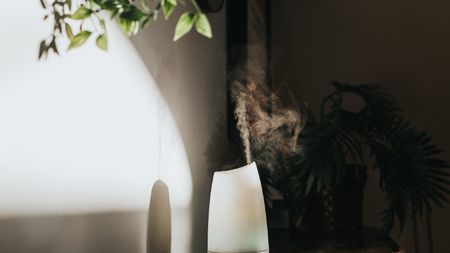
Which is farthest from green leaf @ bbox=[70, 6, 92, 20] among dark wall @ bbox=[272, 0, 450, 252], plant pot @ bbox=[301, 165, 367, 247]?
dark wall @ bbox=[272, 0, 450, 252]

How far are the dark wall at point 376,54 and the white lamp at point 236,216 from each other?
Answer: 5.24 ft

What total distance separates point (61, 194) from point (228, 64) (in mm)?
1216

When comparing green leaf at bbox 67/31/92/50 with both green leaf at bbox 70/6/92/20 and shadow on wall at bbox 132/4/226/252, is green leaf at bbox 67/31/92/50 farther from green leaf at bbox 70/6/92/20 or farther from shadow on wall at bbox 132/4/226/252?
shadow on wall at bbox 132/4/226/252

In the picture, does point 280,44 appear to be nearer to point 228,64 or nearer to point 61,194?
point 228,64

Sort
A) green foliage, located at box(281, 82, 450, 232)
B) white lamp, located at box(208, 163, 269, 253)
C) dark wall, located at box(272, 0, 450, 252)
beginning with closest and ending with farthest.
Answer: white lamp, located at box(208, 163, 269, 253)
green foliage, located at box(281, 82, 450, 232)
dark wall, located at box(272, 0, 450, 252)

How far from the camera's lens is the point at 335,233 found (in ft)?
4.85

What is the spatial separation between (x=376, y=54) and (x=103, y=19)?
2.20 meters

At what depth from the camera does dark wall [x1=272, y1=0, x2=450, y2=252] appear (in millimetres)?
2475

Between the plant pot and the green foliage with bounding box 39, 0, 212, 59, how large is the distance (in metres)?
0.95

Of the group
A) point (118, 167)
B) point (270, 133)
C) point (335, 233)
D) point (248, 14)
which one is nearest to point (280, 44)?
point (248, 14)

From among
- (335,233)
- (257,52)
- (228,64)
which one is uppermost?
(257,52)

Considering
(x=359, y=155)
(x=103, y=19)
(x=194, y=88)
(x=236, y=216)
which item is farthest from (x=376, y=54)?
(x=103, y=19)

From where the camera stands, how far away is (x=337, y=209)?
1.49 meters

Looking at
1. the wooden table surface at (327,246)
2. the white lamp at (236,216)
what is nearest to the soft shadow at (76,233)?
the white lamp at (236,216)
